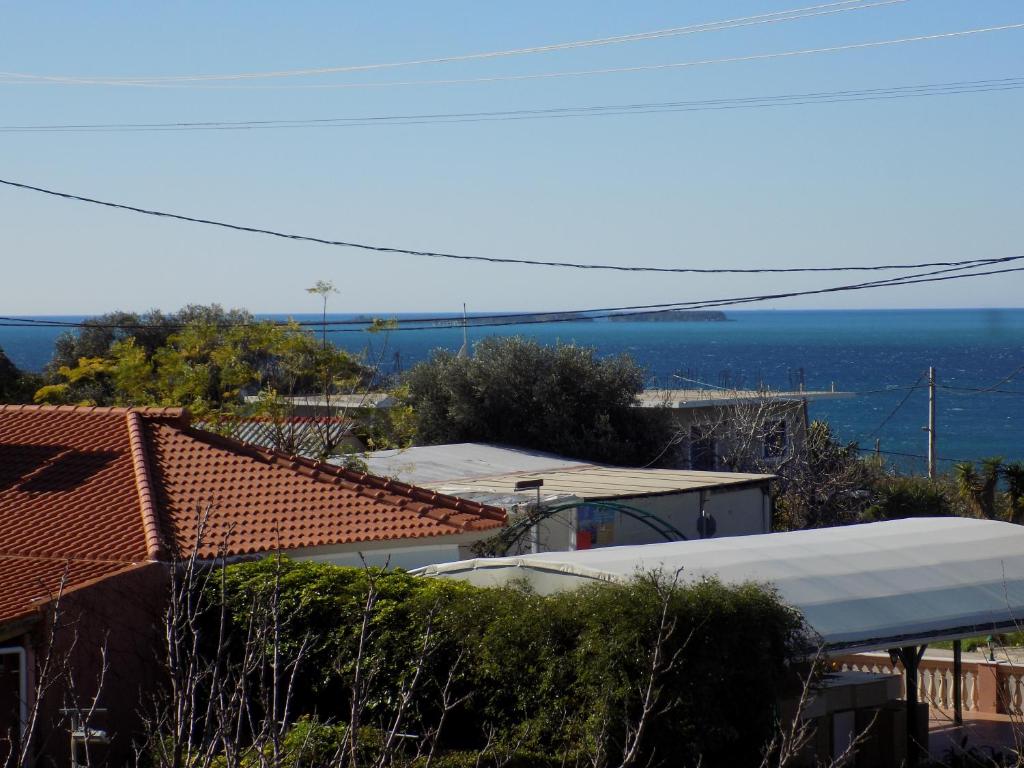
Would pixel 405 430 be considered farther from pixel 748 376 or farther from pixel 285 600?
pixel 748 376

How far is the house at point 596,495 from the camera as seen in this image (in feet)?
70.2

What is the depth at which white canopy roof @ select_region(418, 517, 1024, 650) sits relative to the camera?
12.9 m

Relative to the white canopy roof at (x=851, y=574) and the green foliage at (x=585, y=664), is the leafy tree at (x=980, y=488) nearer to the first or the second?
the white canopy roof at (x=851, y=574)

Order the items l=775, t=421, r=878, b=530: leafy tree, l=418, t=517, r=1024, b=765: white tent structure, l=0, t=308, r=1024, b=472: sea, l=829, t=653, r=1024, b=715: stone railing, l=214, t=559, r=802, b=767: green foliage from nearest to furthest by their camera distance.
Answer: l=214, t=559, r=802, b=767: green foliage → l=418, t=517, r=1024, b=765: white tent structure → l=829, t=653, r=1024, b=715: stone railing → l=775, t=421, r=878, b=530: leafy tree → l=0, t=308, r=1024, b=472: sea

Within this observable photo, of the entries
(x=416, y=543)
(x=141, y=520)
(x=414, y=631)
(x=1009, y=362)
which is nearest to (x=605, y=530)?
(x=416, y=543)

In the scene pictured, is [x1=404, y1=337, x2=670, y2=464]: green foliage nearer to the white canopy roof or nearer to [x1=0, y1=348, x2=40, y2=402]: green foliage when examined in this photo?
[x1=0, y1=348, x2=40, y2=402]: green foliage

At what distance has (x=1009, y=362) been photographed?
157 metres

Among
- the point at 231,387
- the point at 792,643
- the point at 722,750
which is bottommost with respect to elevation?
the point at 722,750

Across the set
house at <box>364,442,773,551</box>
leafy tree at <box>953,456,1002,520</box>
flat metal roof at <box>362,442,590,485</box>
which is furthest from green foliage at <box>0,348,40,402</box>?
leafy tree at <box>953,456,1002,520</box>

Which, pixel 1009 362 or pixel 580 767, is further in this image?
pixel 1009 362

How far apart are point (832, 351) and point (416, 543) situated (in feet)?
610

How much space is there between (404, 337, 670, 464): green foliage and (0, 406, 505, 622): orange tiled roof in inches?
738

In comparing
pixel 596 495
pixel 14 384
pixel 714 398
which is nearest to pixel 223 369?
pixel 596 495

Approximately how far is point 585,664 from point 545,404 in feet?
86.4
